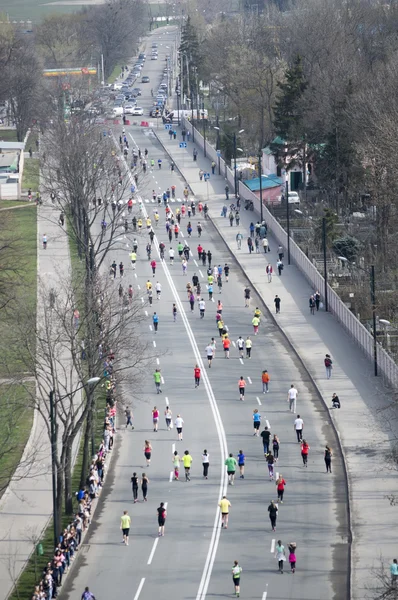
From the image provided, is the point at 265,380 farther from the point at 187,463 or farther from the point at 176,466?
the point at 187,463

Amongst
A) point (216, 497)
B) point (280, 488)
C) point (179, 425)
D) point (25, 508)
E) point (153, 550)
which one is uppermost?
point (179, 425)

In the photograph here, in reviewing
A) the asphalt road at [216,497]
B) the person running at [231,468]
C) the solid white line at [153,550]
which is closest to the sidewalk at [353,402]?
the asphalt road at [216,497]

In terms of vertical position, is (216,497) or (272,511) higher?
(272,511)

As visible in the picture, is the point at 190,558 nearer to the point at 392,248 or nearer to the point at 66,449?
→ the point at 66,449

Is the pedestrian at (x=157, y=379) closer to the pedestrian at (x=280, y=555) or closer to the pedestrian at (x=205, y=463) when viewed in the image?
the pedestrian at (x=205, y=463)

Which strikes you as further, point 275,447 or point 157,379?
point 157,379

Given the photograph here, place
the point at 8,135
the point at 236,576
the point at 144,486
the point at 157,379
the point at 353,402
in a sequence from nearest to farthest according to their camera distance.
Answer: the point at 236,576 → the point at 144,486 → the point at 353,402 → the point at 157,379 → the point at 8,135

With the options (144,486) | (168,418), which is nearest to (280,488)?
(144,486)
